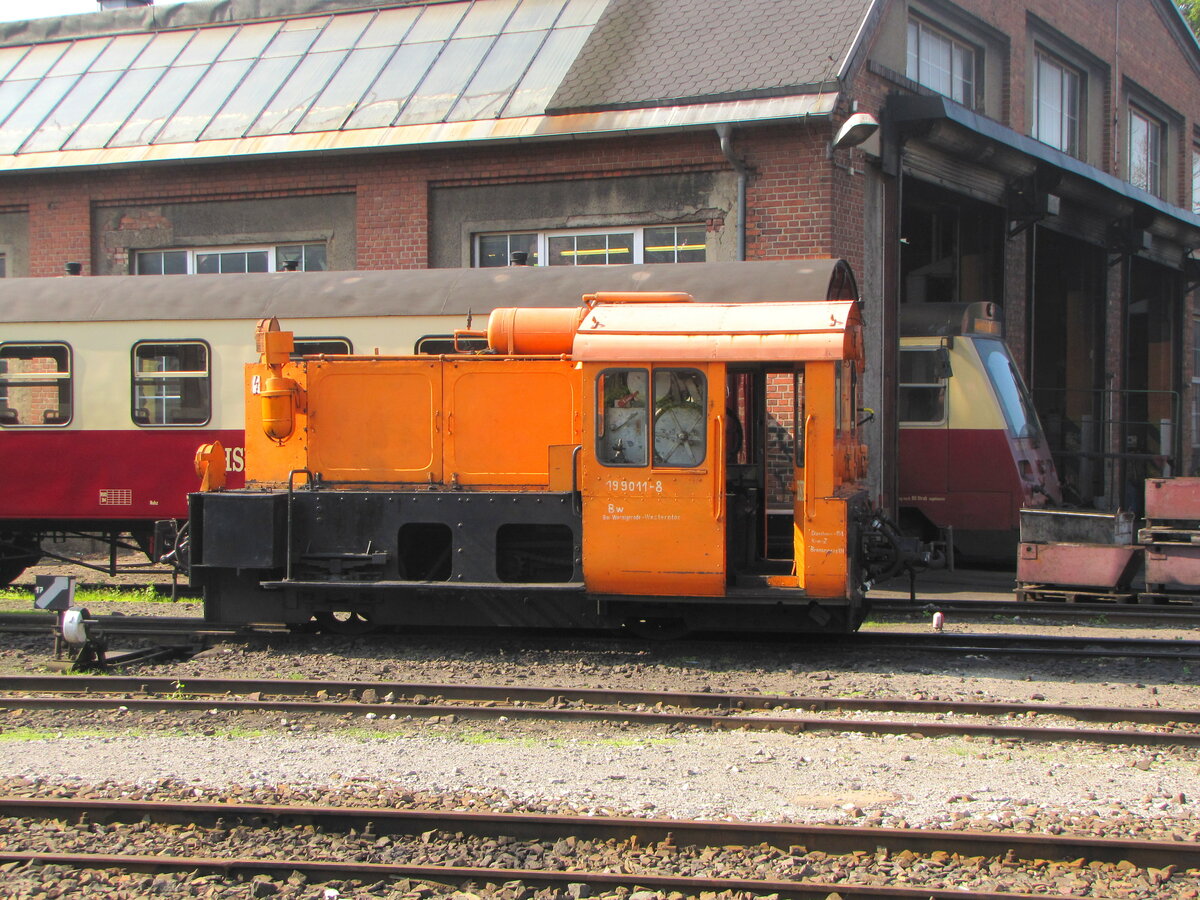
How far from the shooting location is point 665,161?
1475cm

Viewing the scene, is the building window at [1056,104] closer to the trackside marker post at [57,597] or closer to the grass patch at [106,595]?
the grass patch at [106,595]

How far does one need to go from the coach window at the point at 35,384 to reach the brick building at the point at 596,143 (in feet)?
15.9

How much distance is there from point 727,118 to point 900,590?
5.96 m

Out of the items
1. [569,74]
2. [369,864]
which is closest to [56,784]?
[369,864]

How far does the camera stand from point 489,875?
4918 mm

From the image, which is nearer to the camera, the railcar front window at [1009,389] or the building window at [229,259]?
the railcar front window at [1009,389]

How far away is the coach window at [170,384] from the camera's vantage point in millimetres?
12062

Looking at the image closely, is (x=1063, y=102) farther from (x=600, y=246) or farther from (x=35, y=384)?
(x=35, y=384)

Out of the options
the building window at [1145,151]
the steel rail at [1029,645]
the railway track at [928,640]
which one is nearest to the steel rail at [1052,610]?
the railway track at [928,640]

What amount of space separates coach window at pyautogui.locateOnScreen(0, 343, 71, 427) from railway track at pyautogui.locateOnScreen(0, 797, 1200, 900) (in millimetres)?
7536

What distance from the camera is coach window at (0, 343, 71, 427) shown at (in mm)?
12242

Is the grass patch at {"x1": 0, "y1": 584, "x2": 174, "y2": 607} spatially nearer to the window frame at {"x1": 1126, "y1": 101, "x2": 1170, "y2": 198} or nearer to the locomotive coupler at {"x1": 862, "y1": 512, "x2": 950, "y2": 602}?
the locomotive coupler at {"x1": 862, "y1": 512, "x2": 950, "y2": 602}

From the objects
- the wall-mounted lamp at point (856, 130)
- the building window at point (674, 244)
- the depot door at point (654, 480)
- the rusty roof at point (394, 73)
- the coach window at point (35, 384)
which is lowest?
the depot door at point (654, 480)

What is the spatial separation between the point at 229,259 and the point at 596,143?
5864 mm
